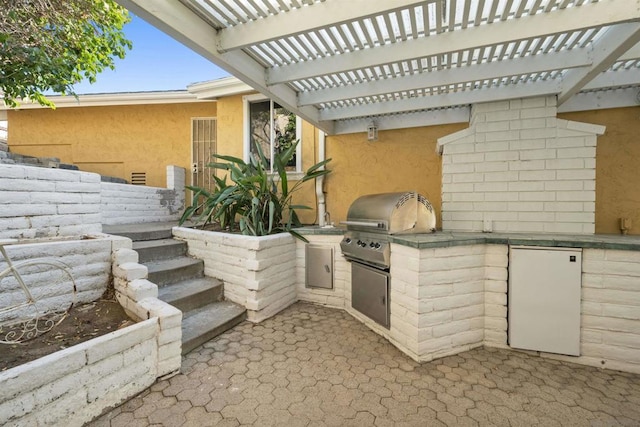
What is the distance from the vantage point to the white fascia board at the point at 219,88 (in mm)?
5438

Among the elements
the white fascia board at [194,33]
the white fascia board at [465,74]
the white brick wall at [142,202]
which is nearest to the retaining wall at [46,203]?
the white brick wall at [142,202]

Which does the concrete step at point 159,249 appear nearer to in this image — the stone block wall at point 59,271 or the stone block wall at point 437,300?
the stone block wall at point 59,271

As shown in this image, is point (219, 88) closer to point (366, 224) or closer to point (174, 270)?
point (174, 270)

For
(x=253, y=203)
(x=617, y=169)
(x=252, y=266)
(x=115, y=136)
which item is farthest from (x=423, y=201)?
(x=115, y=136)

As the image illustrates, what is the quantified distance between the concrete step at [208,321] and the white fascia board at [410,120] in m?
3.18

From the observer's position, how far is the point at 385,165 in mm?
4488

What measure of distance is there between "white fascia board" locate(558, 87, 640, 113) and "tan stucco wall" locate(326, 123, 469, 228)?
3.99 ft

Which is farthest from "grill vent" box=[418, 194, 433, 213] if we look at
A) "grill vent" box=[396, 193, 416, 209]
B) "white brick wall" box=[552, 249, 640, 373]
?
"white brick wall" box=[552, 249, 640, 373]

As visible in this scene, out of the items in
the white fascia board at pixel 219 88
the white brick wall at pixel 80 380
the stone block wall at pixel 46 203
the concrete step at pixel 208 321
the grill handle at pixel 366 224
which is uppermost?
the white fascia board at pixel 219 88

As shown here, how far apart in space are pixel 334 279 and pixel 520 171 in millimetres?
2683

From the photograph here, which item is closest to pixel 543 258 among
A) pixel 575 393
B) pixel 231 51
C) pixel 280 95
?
pixel 575 393

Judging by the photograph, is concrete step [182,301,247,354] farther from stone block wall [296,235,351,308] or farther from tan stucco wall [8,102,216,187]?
tan stucco wall [8,102,216,187]

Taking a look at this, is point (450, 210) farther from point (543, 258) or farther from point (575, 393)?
point (575, 393)

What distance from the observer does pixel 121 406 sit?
75.7 inches
